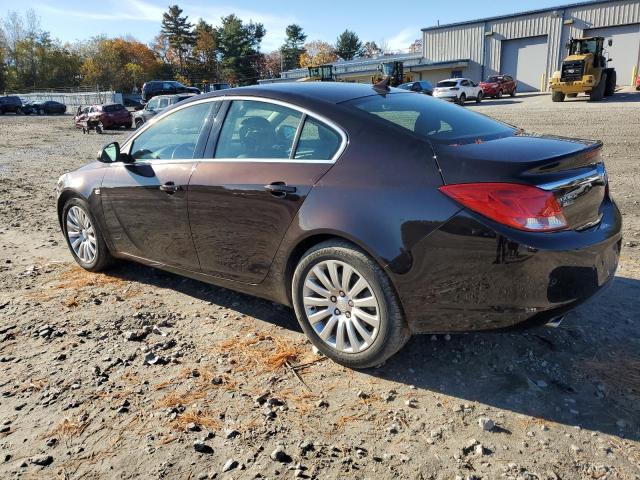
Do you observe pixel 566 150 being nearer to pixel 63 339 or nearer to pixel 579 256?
pixel 579 256

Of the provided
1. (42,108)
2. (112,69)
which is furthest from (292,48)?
(42,108)

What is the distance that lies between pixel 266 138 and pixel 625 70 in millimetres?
47670

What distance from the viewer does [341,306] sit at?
3123 mm

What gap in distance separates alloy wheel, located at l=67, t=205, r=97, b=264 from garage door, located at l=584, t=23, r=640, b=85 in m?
46.5

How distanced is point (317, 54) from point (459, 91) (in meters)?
78.8

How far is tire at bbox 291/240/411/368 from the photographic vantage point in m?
2.92

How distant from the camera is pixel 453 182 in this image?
2.68 meters

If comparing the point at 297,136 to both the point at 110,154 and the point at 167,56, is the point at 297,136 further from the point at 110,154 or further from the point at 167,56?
the point at 167,56

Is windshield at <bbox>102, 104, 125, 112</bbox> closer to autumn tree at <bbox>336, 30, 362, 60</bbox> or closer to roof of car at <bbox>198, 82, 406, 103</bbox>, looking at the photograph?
roof of car at <bbox>198, 82, 406, 103</bbox>

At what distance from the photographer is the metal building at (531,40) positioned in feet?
137

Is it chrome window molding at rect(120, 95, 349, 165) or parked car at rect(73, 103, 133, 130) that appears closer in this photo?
chrome window molding at rect(120, 95, 349, 165)

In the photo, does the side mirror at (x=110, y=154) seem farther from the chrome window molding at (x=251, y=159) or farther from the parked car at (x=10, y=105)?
the parked car at (x=10, y=105)

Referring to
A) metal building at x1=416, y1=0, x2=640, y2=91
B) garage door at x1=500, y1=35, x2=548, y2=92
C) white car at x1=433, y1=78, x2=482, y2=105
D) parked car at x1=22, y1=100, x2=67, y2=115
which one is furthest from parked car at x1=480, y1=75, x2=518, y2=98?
parked car at x1=22, y1=100, x2=67, y2=115

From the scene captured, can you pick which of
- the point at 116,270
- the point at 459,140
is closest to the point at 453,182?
the point at 459,140
